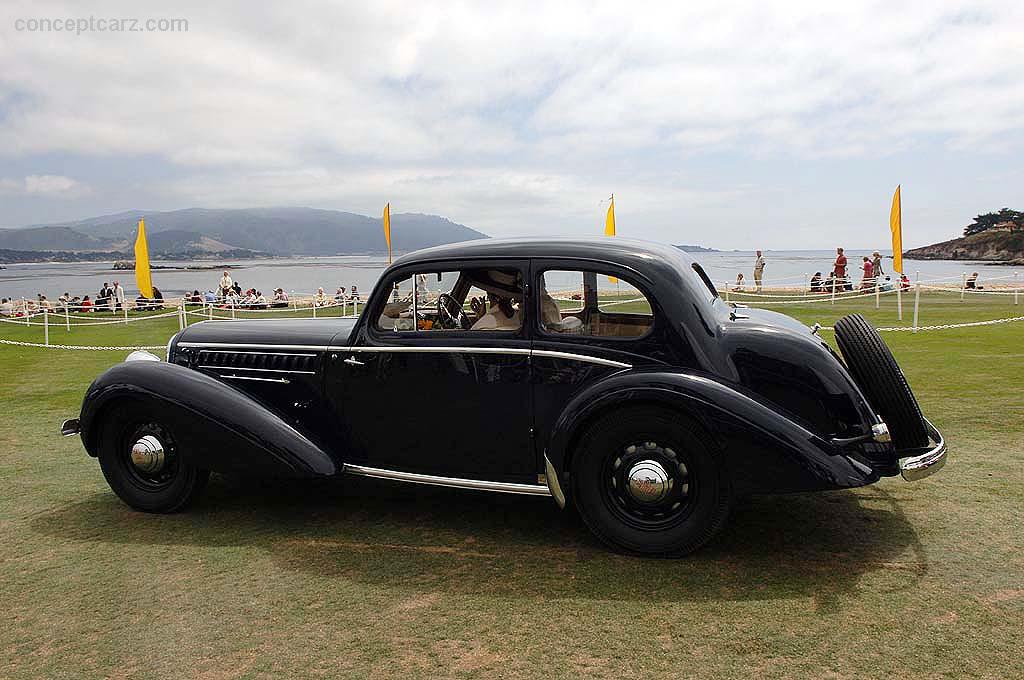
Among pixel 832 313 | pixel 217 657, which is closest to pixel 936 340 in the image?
Answer: pixel 832 313

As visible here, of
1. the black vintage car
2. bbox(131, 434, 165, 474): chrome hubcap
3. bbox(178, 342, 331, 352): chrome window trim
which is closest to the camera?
the black vintage car

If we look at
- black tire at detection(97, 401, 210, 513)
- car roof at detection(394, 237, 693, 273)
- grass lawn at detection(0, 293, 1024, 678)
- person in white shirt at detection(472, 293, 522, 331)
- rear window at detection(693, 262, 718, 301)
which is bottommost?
grass lawn at detection(0, 293, 1024, 678)

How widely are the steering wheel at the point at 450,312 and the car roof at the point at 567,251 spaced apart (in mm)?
261

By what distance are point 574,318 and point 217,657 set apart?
263 centimetres

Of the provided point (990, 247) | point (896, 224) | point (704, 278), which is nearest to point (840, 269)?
point (896, 224)

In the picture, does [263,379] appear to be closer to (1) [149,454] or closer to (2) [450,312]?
(1) [149,454]

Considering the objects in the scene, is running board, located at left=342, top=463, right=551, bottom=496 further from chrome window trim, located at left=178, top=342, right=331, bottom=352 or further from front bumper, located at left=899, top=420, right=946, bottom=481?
front bumper, located at left=899, top=420, right=946, bottom=481

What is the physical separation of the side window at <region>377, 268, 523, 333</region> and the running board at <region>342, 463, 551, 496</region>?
0.90 meters

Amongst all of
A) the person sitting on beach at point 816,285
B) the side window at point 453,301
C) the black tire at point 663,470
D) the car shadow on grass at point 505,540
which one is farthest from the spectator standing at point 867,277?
the black tire at point 663,470

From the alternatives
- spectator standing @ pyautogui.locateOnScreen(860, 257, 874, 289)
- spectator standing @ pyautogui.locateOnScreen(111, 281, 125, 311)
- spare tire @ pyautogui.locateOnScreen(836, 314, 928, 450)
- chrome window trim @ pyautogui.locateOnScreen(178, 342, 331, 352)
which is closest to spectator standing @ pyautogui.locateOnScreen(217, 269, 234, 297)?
spectator standing @ pyautogui.locateOnScreen(111, 281, 125, 311)

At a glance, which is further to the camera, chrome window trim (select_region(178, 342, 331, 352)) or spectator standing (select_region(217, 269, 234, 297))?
spectator standing (select_region(217, 269, 234, 297))

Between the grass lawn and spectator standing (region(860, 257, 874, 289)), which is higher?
spectator standing (region(860, 257, 874, 289))

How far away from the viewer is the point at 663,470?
13.5 feet

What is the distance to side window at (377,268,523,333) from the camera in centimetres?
465
